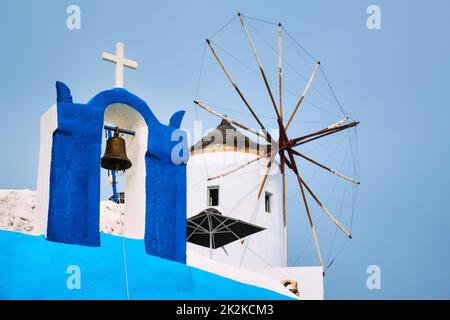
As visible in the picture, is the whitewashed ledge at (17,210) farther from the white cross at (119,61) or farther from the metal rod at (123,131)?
the white cross at (119,61)

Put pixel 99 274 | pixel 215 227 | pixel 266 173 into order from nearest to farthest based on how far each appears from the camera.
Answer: pixel 99 274 < pixel 215 227 < pixel 266 173

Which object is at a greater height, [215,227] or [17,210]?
[215,227]

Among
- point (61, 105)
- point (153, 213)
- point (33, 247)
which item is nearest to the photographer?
point (33, 247)

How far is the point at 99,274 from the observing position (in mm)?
7059

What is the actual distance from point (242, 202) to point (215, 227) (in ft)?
9.15

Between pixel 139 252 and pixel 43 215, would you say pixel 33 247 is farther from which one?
pixel 139 252

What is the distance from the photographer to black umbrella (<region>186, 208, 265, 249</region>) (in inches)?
554

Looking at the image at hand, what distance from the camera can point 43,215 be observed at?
707 cm

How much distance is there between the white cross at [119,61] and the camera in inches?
321

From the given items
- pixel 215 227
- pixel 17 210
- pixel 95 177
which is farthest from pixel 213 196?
pixel 95 177

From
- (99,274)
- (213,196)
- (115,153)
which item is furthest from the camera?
(213,196)

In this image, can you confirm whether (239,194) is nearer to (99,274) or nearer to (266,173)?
(266,173)

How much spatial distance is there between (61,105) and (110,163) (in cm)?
94
